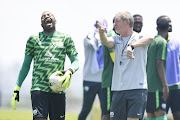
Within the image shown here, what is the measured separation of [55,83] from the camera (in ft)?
26.4

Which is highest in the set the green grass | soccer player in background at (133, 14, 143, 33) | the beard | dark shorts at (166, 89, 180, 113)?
soccer player in background at (133, 14, 143, 33)

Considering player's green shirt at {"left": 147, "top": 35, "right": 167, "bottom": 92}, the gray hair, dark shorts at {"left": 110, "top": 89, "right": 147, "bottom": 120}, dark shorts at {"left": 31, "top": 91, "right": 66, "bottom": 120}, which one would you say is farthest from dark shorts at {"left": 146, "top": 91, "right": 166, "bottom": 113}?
the gray hair

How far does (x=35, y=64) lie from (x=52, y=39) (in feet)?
1.66

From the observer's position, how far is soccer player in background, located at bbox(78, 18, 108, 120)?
11859 millimetres

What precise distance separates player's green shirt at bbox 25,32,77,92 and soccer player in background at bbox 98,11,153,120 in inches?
30.7

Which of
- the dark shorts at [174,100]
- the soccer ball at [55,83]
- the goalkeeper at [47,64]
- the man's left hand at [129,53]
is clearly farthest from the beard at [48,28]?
the dark shorts at [174,100]

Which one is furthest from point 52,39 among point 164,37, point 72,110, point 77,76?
point 72,110

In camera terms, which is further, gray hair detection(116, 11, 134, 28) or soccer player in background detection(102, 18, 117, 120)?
soccer player in background detection(102, 18, 117, 120)

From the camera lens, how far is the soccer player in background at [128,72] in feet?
26.1

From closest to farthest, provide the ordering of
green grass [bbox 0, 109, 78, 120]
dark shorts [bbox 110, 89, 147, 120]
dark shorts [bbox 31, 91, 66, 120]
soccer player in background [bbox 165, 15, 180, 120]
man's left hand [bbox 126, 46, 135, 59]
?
man's left hand [bbox 126, 46, 135, 59] < dark shorts [bbox 110, 89, 147, 120] < dark shorts [bbox 31, 91, 66, 120] < soccer player in background [bbox 165, 15, 180, 120] < green grass [bbox 0, 109, 78, 120]

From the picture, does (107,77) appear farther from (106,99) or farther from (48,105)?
(48,105)

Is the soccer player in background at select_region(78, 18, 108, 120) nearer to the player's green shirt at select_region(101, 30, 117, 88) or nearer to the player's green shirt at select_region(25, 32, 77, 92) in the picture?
the player's green shirt at select_region(101, 30, 117, 88)

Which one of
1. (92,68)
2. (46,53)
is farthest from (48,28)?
A: (92,68)

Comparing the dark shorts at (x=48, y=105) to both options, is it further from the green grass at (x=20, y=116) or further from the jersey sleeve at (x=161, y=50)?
the green grass at (x=20, y=116)
